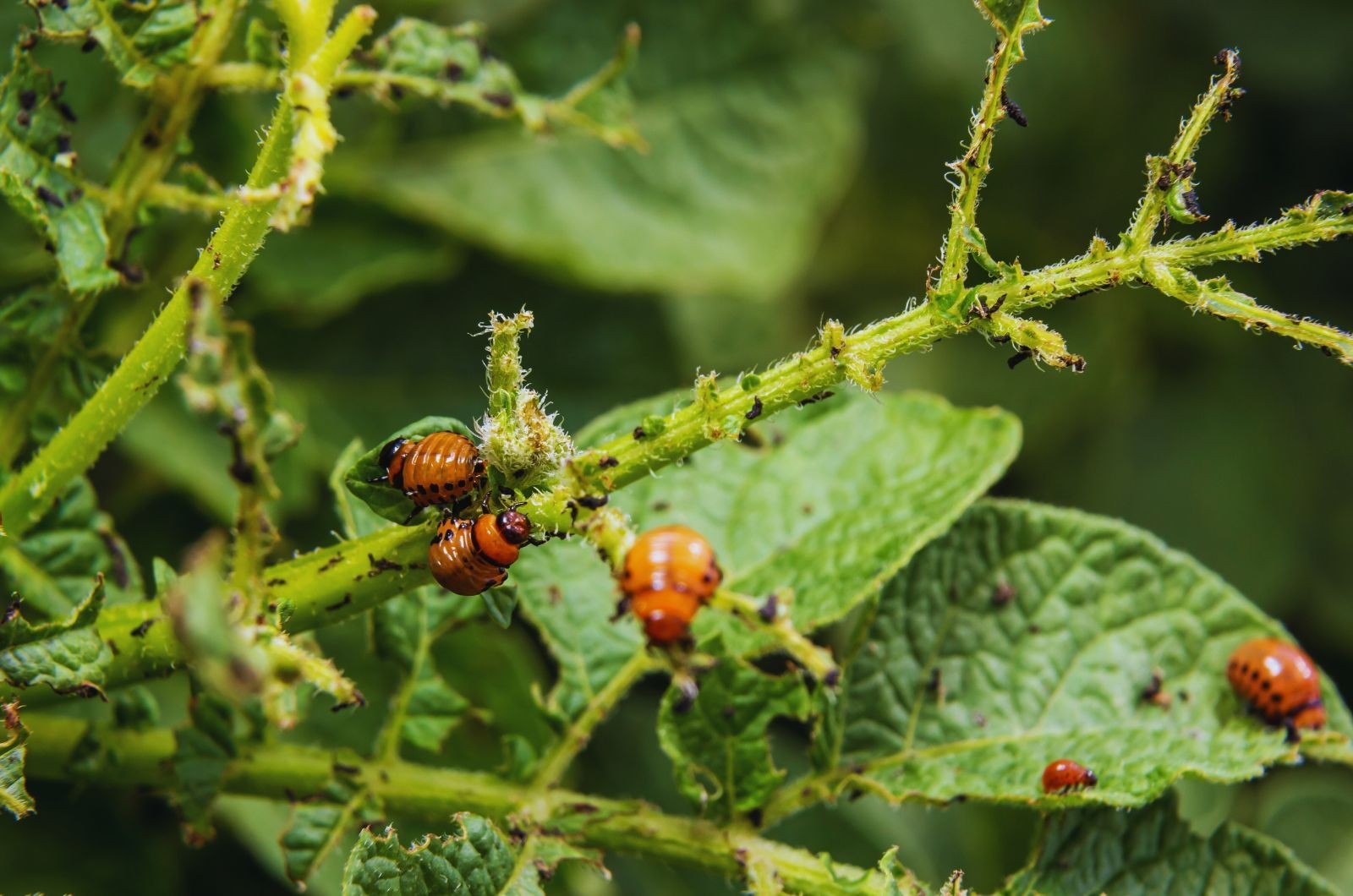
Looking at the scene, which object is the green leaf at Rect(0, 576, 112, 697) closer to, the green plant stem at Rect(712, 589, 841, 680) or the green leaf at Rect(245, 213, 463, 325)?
the green plant stem at Rect(712, 589, 841, 680)

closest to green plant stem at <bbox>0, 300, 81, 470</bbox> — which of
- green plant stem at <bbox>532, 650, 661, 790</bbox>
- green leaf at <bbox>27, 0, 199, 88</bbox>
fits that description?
green leaf at <bbox>27, 0, 199, 88</bbox>

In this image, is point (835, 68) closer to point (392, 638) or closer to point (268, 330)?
point (268, 330)

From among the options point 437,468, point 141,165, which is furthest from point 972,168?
point 141,165

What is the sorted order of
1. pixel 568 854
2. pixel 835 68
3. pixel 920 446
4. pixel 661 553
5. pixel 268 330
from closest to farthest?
pixel 661 553
pixel 568 854
pixel 920 446
pixel 268 330
pixel 835 68

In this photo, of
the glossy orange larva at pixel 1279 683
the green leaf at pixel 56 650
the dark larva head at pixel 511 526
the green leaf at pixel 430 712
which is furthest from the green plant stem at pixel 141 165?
the glossy orange larva at pixel 1279 683

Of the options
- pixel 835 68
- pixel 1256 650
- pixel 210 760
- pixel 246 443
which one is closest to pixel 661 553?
pixel 246 443

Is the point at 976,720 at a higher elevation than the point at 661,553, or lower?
higher
